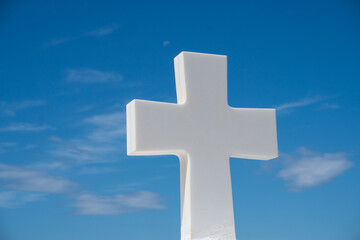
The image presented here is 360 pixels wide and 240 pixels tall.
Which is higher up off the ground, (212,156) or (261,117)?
(261,117)

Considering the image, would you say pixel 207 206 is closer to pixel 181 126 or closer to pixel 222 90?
pixel 181 126

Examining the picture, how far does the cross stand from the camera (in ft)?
17.9

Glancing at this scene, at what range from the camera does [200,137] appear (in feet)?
18.8

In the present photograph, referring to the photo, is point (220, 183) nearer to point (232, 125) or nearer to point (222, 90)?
point (232, 125)

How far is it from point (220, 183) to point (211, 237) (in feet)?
2.06

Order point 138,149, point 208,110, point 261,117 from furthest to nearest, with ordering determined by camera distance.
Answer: point 261,117 < point 208,110 < point 138,149

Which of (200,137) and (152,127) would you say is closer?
(152,127)

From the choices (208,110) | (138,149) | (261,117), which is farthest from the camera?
(261,117)

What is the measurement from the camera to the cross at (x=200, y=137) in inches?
215

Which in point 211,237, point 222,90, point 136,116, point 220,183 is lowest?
point 211,237

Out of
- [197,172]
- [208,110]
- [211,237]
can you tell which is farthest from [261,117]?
[211,237]

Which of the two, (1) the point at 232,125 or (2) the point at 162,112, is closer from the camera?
(2) the point at 162,112

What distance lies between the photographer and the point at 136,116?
17.8ft

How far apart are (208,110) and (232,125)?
0.38 metres
